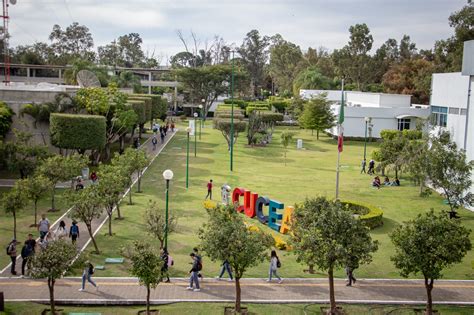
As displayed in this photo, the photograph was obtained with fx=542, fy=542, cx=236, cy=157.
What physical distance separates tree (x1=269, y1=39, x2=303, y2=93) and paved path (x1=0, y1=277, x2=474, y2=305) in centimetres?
10430

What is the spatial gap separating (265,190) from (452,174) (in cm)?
1188

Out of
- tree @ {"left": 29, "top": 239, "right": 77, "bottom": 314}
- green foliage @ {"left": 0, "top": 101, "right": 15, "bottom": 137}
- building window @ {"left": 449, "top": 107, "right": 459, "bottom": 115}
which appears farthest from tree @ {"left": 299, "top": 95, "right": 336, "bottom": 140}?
tree @ {"left": 29, "top": 239, "right": 77, "bottom": 314}

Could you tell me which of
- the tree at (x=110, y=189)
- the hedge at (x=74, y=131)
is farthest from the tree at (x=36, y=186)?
the hedge at (x=74, y=131)

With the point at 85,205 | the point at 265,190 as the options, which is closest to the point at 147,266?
the point at 85,205

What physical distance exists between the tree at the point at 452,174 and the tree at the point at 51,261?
2087 cm

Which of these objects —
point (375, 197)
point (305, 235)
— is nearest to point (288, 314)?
point (305, 235)

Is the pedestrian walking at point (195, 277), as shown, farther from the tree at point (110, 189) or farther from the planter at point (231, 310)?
the tree at point (110, 189)

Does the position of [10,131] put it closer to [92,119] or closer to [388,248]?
[92,119]

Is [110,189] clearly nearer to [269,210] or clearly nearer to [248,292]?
[269,210]

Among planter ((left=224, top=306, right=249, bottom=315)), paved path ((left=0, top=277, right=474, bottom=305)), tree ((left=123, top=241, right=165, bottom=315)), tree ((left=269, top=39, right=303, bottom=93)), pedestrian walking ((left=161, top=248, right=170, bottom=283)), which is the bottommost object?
paved path ((left=0, top=277, right=474, bottom=305))

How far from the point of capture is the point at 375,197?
3469 cm

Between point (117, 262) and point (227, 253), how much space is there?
683cm

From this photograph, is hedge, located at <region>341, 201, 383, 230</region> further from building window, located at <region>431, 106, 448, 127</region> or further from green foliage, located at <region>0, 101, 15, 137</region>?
green foliage, located at <region>0, 101, 15, 137</region>

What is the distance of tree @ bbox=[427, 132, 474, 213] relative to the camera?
94.8 feet
